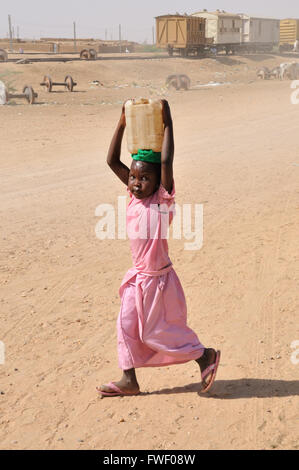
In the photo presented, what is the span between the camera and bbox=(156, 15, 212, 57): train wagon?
38469 mm

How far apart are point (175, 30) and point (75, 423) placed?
127 feet

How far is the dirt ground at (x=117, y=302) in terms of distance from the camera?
311 cm

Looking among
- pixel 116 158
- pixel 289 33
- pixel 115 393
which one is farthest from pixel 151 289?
pixel 289 33

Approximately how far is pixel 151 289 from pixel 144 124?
875 mm

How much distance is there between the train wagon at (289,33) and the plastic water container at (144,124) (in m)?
54.4

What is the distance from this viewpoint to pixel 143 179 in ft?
10.1

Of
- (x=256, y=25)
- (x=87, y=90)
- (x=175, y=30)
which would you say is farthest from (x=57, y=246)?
(x=256, y=25)

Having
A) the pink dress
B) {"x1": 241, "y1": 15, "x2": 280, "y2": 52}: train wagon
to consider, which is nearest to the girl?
the pink dress

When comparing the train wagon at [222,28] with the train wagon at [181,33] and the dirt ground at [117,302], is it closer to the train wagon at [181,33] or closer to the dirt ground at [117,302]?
the train wagon at [181,33]

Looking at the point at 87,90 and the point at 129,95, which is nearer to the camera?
the point at 129,95

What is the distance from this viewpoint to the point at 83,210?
740 cm

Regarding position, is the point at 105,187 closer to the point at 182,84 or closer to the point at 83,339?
the point at 83,339

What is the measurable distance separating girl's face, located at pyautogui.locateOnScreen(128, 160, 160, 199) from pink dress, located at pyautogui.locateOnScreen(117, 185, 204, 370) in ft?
0.16

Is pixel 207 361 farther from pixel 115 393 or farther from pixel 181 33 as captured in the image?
pixel 181 33
